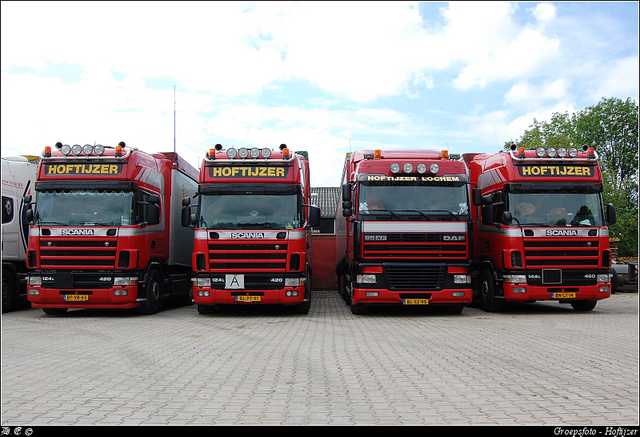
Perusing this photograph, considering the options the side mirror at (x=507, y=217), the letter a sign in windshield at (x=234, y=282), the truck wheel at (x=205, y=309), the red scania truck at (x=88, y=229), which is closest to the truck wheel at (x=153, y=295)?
the red scania truck at (x=88, y=229)

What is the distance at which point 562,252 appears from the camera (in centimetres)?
1241

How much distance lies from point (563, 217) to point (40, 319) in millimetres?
12316

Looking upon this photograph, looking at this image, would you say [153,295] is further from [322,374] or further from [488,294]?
[322,374]

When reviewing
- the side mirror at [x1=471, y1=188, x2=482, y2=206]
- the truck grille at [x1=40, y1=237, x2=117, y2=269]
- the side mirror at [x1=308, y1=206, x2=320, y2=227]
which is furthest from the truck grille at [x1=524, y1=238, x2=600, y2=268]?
the truck grille at [x1=40, y1=237, x2=117, y2=269]

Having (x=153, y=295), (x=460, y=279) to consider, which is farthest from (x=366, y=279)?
Result: (x=153, y=295)

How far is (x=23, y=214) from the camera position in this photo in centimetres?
1454

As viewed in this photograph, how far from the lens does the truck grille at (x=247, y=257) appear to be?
12.1 m

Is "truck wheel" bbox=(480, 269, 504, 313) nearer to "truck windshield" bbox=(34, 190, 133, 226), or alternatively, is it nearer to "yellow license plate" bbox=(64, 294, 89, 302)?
"truck windshield" bbox=(34, 190, 133, 226)

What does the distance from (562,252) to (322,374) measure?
8.51m

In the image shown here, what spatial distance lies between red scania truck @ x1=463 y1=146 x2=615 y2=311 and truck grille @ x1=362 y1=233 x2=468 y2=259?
4.27 feet

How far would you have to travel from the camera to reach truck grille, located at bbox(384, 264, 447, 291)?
473 inches

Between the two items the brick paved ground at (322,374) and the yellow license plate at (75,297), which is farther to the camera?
the yellow license plate at (75,297)

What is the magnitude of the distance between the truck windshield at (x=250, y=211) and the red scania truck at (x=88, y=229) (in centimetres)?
154

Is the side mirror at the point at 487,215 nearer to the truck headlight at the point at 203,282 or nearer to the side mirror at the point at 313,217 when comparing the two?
the side mirror at the point at 313,217
